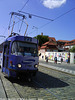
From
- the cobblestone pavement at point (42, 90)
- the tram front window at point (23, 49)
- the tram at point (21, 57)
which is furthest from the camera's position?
the tram front window at point (23, 49)

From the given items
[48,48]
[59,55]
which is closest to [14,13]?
[59,55]

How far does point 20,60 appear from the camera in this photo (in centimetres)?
743

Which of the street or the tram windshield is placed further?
the tram windshield

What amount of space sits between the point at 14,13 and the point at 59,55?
2429 cm

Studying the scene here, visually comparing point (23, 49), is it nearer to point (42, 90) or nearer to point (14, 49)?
point (14, 49)

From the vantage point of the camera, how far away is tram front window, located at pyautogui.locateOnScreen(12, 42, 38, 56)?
7704 millimetres

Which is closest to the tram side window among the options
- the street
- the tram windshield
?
the tram windshield

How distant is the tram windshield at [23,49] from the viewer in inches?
303

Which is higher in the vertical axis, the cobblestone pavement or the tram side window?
the tram side window

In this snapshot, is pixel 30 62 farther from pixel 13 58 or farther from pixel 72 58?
pixel 72 58

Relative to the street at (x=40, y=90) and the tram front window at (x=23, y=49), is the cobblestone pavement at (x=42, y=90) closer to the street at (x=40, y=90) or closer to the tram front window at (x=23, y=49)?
the street at (x=40, y=90)

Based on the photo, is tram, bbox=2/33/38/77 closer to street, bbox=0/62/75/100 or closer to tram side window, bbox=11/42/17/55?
tram side window, bbox=11/42/17/55

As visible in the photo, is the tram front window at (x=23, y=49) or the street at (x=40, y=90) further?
the tram front window at (x=23, y=49)

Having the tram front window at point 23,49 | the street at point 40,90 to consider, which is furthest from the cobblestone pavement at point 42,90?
the tram front window at point 23,49
